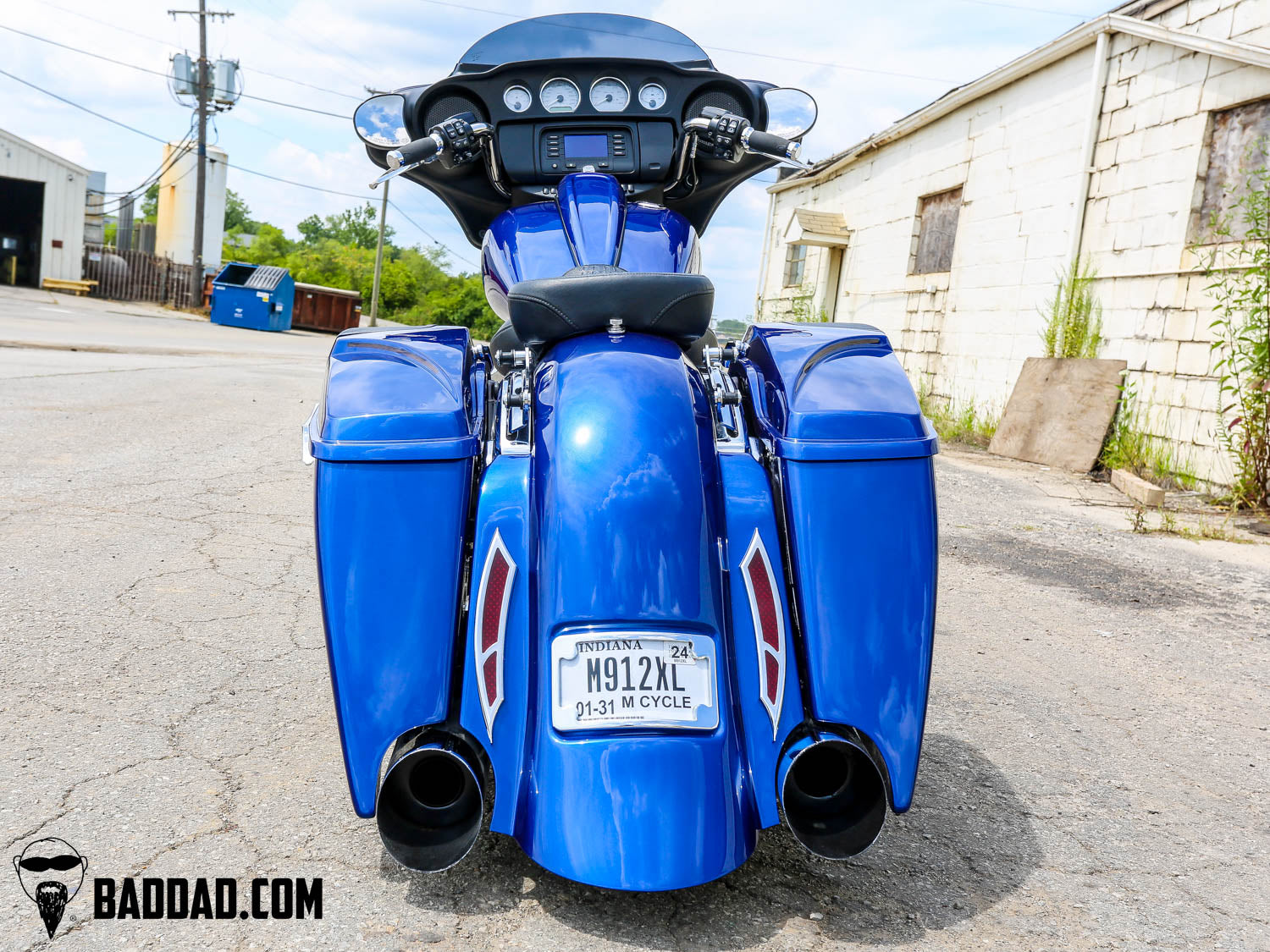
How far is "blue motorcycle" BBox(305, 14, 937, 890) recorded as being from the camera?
5.25 ft

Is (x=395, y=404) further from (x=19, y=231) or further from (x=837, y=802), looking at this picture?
(x=19, y=231)

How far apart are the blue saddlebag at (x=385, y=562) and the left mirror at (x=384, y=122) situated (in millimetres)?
1492

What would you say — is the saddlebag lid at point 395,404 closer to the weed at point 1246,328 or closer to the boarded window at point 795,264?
the weed at point 1246,328

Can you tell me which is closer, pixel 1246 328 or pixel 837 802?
pixel 837 802

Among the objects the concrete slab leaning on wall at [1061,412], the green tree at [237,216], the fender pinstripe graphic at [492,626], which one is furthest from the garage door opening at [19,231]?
the green tree at [237,216]

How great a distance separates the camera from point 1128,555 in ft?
17.6

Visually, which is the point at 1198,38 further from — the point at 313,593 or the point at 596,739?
the point at 596,739

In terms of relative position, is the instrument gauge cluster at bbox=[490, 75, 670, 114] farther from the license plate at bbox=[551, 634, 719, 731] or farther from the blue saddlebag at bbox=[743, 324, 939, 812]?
the license plate at bbox=[551, 634, 719, 731]

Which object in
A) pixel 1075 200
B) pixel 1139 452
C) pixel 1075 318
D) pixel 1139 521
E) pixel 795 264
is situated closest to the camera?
pixel 1139 521

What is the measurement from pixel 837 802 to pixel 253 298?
28.4m

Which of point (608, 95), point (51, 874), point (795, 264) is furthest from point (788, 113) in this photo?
point (795, 264)

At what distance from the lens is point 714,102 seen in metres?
2.91

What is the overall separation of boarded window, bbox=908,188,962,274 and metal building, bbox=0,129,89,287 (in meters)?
30.7

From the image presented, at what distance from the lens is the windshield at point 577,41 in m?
2.82
